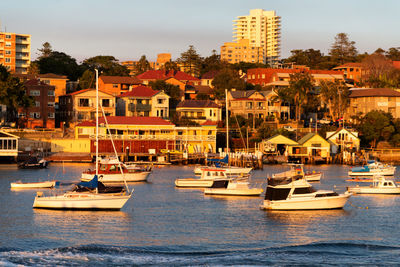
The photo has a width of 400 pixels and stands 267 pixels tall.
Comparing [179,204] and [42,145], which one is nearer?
[179,204]

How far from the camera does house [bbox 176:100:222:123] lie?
4791 inches

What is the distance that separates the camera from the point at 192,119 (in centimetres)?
12162

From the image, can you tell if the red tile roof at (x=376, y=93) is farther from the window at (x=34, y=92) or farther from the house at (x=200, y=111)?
the window at (x=34, y=92)

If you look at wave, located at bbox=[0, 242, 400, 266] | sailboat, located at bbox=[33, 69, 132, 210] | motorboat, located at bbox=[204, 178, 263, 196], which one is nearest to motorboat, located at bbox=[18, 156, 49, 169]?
motorboat, located at bbox=[204, 178, 263, 196]

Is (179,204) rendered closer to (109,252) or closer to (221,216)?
(221,216)

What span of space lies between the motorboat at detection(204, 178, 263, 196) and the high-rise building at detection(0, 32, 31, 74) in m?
124

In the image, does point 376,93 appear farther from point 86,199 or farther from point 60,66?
point 86,199

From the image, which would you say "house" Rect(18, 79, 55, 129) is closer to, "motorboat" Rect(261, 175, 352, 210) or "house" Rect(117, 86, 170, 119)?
"house" Rect(117, 86, 170, 119)

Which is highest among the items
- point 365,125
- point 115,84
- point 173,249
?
point 115,84

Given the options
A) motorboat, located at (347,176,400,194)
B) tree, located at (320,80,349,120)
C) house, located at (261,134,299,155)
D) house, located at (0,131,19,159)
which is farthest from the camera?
tree, located at (320,80,349,120)

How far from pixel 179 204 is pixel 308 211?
11501mm

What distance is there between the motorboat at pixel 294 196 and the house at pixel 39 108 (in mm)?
76390

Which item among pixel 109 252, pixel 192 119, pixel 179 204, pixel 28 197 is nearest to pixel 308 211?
pixel 179 204

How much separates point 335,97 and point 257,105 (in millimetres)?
16437
